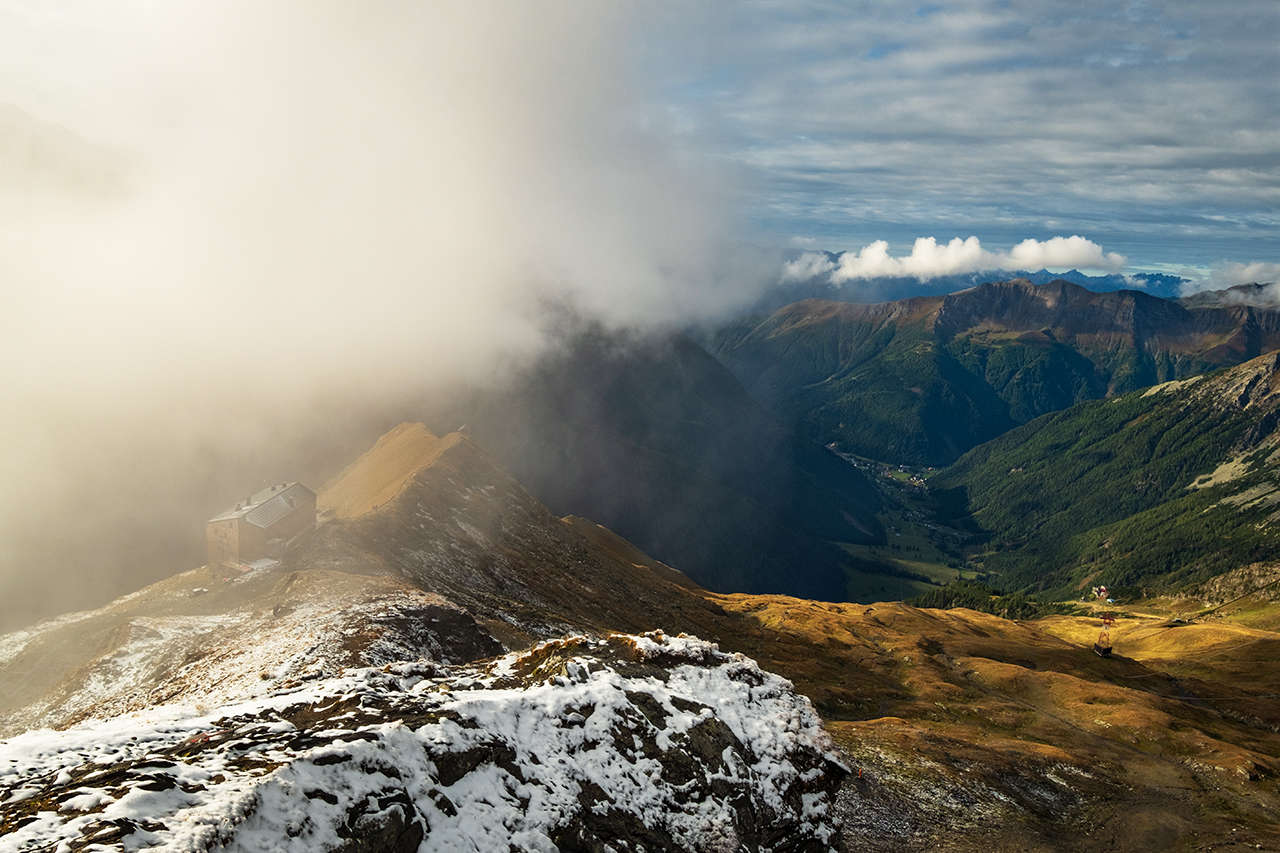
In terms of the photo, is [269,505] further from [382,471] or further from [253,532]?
[382,471]

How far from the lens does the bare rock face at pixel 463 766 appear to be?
2292cm

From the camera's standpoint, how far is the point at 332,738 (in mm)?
28016

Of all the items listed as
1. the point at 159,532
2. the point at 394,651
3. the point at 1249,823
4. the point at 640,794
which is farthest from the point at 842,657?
the point at 159,532

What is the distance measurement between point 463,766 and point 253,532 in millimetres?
74835

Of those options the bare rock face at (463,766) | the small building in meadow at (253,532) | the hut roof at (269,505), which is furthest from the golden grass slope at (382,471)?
the bare rock face at (463,766)

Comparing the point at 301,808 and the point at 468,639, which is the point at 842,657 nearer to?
the point at 468,639

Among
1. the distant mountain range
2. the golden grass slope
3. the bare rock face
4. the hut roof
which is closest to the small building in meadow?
the hut roof

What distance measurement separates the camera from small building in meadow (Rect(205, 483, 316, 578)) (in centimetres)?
9044

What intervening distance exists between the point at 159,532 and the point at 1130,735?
649 ft

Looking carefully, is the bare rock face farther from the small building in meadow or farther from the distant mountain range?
the small building in meadow

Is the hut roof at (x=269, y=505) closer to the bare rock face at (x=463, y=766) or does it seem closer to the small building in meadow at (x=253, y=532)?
the small building in meadow at (x=253, y=532)

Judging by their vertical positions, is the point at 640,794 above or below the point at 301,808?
below

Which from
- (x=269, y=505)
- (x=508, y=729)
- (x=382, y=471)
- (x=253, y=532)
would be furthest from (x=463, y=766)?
(x=382, y=471)

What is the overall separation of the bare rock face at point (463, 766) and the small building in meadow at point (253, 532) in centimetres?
6105
